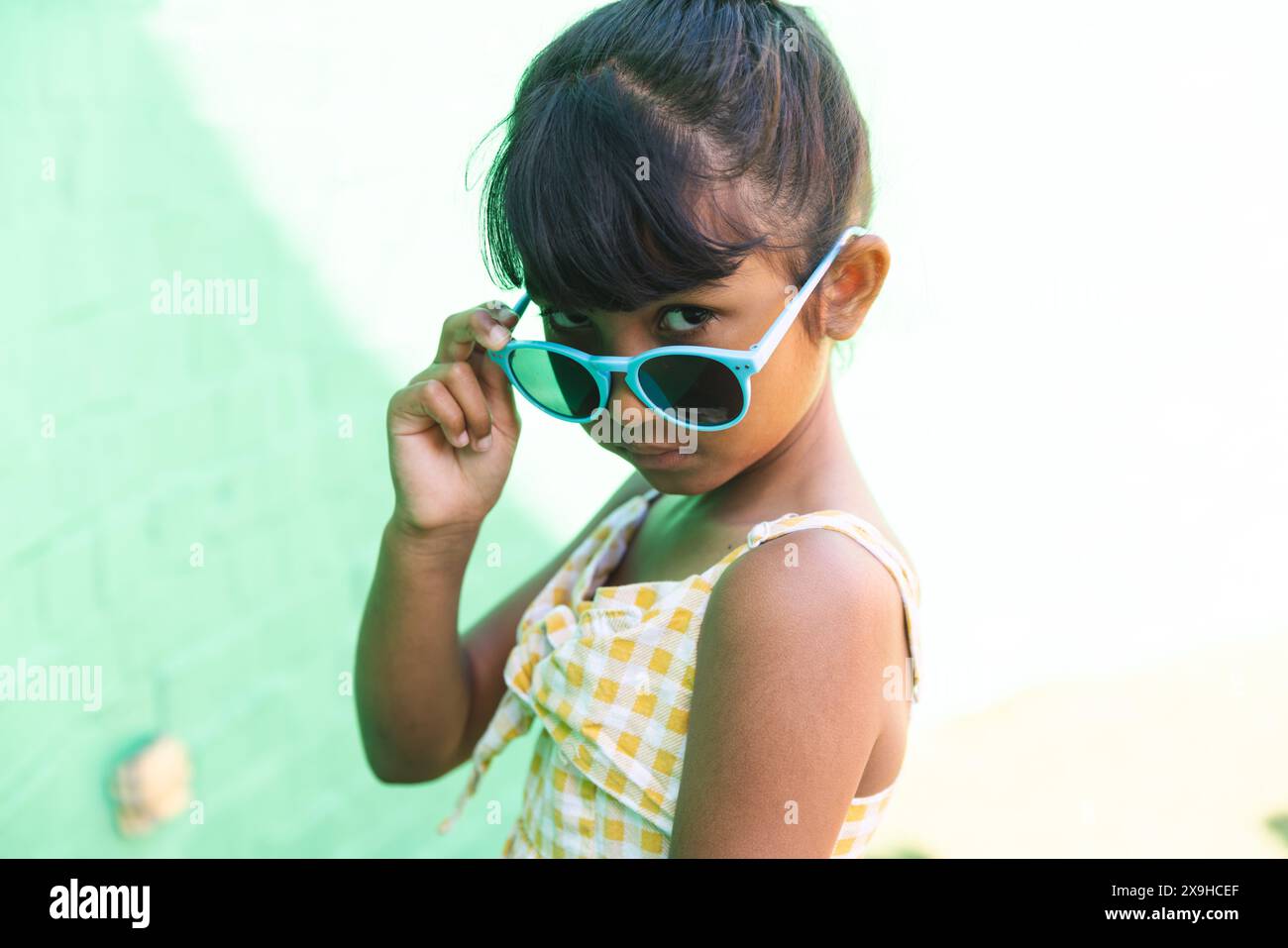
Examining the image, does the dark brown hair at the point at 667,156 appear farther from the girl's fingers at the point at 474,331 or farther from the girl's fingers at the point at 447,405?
the girl's fingers at the point at 447,405

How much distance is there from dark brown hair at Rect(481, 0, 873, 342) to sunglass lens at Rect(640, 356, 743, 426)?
83 mm

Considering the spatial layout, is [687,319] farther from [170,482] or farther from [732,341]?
[170,482]

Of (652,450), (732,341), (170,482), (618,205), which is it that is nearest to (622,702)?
(652,450)

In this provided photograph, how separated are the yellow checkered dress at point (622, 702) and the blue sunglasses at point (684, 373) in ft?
0.52

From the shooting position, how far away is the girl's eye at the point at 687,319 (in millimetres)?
1420

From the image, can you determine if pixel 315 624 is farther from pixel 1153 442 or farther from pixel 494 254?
pixel 1153 442

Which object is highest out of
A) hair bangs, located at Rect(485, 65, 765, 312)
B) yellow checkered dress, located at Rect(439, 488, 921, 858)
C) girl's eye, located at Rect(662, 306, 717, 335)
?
hair bangs, located at Rect(485, 65, 765, 312)

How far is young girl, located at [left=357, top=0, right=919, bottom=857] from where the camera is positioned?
129 centimetres

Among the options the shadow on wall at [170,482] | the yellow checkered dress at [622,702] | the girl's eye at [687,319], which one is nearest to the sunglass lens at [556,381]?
the girl's eye at [687,319]

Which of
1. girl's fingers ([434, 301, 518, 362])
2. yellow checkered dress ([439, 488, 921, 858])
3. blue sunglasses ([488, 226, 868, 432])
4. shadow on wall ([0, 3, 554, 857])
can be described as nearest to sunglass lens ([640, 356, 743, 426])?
blue sunglasses ([488, 226, 868, 432])

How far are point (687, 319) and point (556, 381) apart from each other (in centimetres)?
22

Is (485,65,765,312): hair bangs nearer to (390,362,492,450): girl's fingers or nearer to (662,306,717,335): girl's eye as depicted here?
(662,306,717,335): girl's eye

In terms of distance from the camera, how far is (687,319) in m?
1.42
